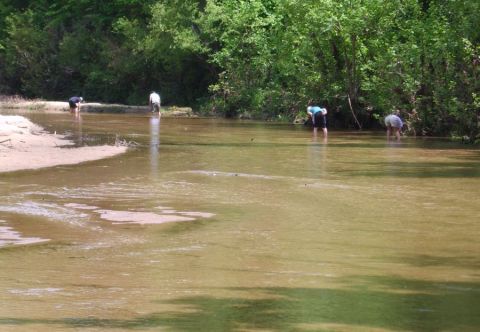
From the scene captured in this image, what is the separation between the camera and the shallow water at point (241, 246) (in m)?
8.09

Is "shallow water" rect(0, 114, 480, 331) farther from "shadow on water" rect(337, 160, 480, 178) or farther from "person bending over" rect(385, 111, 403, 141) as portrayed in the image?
"person bending over" rect(385, 111, 403, 141)

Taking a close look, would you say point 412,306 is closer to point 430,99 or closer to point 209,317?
point 209,317

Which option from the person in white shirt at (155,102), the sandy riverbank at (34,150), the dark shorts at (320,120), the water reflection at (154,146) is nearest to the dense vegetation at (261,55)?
the dark shorts at (320,120)

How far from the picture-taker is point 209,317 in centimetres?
793

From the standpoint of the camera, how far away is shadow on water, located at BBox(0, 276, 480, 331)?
7.62m

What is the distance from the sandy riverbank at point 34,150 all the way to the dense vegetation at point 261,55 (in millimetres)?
13712

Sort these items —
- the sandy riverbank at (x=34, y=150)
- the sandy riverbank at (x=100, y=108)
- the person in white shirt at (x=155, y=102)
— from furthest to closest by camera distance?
the sandy riverbank at (x=100, y=108)
the person in white shirt at (x=155, y=102)
the sandy riverbank at (x=34, y=150)

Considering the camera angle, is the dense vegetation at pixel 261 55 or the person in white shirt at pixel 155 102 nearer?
the dense vegetation at pixel 261 55

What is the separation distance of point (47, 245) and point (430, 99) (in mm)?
27787

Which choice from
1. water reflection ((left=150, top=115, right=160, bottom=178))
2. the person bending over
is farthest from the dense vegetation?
water reflection ((left=150, top=115, right=160, bottom=178))

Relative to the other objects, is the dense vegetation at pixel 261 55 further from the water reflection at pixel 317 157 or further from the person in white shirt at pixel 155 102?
the water reflection at pixel 317 157

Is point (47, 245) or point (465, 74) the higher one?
point (465, 74)

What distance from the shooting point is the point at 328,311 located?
26.8 feet

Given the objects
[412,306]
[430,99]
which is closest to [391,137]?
[430,99]
